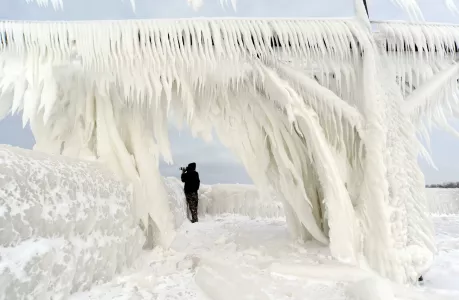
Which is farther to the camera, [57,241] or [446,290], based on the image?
[446,290]

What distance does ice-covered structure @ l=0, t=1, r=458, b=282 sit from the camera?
340cm

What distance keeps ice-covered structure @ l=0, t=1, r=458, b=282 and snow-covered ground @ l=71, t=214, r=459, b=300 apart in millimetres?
310

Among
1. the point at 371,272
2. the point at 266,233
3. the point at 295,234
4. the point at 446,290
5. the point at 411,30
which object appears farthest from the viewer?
the point at 266,233

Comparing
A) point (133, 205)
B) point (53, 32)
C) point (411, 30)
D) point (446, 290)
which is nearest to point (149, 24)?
point (53, 32)

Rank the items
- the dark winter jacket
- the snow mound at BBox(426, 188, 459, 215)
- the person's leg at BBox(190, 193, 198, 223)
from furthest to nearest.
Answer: the snow mound at BBox(426, 188, 459, 215)
the person's leg at BBox(190, 193, 198, 223)
the dark winter jacket

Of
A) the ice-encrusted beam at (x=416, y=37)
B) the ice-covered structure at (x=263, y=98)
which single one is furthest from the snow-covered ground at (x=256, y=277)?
the ice-encrusted beam at (x=416, y=37)

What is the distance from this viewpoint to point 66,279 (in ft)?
7.24

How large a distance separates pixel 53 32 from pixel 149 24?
84 centimetres

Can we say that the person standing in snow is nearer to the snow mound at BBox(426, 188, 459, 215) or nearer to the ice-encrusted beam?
the ice-encrusted beam

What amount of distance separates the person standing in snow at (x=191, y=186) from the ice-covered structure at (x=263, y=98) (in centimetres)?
375

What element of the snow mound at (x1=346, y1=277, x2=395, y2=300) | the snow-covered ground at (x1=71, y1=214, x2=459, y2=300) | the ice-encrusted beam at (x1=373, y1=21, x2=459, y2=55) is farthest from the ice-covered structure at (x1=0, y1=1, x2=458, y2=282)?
the snow mound at (x1=346, y1=277, x2=395, y2=300)

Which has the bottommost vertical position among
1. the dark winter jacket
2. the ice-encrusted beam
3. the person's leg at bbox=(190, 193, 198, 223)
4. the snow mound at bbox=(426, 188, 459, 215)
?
the snow mound at bbox=(426, 188, 459, 215)

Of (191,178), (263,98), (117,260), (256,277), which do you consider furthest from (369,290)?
(191,178)

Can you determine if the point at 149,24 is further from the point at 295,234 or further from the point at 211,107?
the point at 295,234
